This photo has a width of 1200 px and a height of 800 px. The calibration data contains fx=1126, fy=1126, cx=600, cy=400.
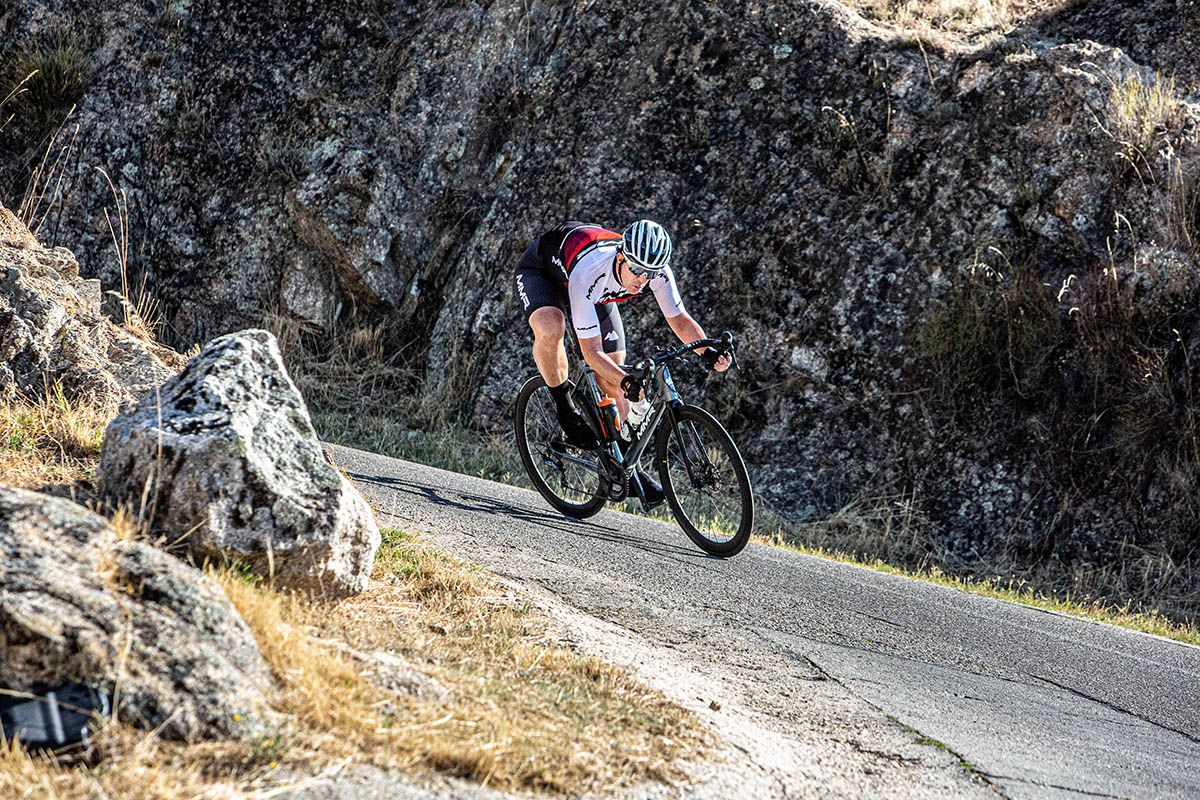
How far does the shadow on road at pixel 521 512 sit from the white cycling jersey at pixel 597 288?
1.33 m

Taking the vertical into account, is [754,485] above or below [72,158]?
below

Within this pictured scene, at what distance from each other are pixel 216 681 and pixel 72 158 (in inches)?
551

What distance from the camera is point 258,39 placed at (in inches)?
617

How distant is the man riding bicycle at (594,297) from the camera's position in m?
7.29

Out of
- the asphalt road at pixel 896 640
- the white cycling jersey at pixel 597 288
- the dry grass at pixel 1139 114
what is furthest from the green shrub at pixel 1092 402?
the white cycling jersey at pixel 597 288

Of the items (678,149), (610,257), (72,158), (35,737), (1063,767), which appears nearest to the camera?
(35,737)

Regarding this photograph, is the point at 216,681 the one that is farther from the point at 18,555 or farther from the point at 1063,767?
the point at 1063,767

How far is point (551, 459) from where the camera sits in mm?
8539

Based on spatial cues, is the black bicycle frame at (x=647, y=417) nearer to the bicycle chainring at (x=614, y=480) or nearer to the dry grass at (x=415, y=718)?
the bicycle chainring at (x=614, y=480)

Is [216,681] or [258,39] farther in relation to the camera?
[258,39]

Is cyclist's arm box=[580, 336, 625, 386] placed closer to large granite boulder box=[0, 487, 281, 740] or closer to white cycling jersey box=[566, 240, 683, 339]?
white cycling jersey box=[566, 240, 683, 339]

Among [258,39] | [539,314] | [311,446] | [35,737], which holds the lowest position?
[35,737]

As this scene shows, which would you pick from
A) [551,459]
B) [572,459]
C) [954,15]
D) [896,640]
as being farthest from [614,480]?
[954,15]

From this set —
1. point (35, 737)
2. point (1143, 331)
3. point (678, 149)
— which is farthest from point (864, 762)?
point (678, 149)
